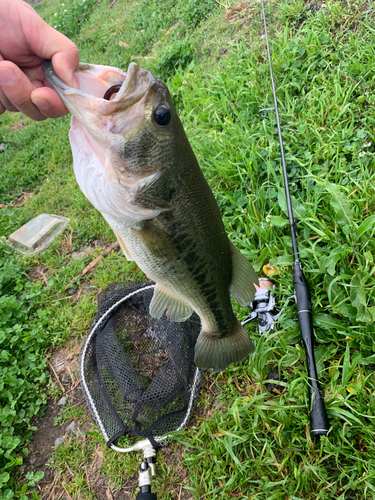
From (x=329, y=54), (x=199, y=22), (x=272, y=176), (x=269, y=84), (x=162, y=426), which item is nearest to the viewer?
(x=162, y=426)

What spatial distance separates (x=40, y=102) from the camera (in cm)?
176

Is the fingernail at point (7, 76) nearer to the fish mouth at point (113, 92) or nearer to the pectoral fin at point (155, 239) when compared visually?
the fish mouth at point (113, 92)

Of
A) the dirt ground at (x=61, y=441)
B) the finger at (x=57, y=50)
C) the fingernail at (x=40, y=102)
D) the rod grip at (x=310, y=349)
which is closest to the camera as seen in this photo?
the finger at (x=57, y=50)

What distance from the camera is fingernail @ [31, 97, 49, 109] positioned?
1.74 metres

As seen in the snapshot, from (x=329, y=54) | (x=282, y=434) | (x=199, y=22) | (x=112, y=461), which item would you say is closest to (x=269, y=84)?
(x=329, y=54)

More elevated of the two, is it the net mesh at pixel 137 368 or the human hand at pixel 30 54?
the human hand at pixel 30 54

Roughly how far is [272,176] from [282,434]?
210 cm

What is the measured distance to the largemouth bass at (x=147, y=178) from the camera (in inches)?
60.1

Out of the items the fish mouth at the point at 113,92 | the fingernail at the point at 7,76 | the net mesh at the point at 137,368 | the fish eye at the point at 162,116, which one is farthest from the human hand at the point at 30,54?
the net mesh at the point at 137,368

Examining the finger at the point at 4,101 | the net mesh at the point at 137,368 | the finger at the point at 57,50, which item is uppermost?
the finger at the point at 57,50

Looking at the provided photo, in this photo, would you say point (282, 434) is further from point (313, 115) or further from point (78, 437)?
point (313, 115)

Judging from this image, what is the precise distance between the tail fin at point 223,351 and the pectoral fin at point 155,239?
0.66 m

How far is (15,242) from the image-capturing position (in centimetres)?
488

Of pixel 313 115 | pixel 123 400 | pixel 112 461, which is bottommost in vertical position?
pixel 112 461
